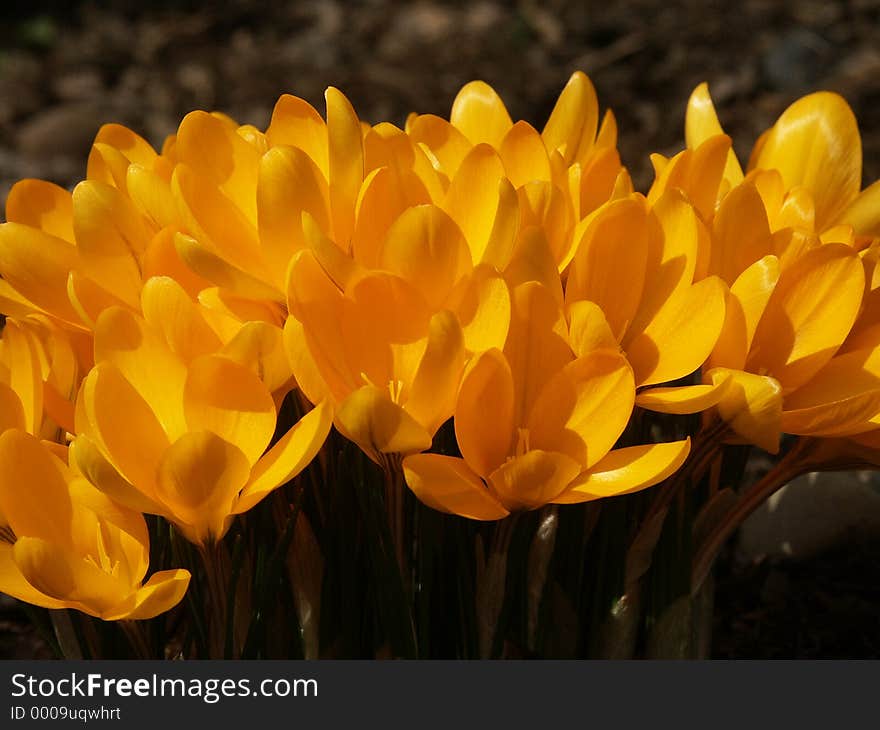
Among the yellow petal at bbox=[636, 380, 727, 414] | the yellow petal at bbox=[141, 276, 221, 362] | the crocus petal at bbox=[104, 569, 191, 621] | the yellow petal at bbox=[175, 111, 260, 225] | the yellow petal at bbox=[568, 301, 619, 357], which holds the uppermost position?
the yellow petal at bbox=[175, 111, 260, 225]

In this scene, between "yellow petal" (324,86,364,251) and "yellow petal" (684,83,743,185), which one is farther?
"yellow petal" (684,83,743,185)

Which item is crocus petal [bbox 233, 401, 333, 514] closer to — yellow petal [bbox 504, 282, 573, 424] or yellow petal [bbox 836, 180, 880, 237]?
yellow petal [bbox 504, 282, 573, 424]

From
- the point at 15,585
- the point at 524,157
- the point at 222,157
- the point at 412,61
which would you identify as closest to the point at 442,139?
the point at 524,157

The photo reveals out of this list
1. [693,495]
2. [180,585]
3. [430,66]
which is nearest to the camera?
[180,585]

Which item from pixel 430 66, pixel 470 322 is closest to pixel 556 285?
pixel 470 322

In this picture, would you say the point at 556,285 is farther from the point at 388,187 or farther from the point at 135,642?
the point at 135,642

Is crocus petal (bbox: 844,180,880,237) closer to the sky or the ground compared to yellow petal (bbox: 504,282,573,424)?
closer to the sky

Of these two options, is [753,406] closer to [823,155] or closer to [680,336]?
[680,336]

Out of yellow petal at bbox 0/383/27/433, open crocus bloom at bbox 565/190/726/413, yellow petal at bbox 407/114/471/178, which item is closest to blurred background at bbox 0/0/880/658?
yellow petal at bbox 407/114/471/178
